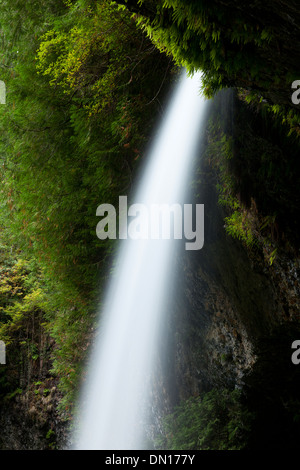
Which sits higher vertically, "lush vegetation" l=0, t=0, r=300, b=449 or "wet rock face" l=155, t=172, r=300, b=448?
"lush vegetation" l=0, t=0, r=300, b=449

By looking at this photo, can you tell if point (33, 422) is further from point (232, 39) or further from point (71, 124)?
point (232, 39)

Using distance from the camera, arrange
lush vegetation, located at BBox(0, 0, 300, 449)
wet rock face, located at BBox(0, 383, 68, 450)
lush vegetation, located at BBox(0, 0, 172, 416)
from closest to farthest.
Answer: lush vegetation, located at BBox(0, 0, 300, 449) < lush vegetation, located at BBox(0, 0, 172, 416) < wet rock face, located at BBox(0, 383, 68, 450)

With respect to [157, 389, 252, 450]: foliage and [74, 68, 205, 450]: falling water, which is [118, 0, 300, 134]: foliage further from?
[157, 389, 252, 450]: foliage

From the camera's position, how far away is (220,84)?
2836mm

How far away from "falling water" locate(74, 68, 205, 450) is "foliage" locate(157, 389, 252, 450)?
5.69 ft

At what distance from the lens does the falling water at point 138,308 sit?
5.80 meters

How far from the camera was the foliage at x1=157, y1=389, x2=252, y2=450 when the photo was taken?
4.95 metres

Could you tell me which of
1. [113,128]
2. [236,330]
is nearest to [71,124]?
[113,128]

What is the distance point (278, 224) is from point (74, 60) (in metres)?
3.39

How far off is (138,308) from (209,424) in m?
2.87

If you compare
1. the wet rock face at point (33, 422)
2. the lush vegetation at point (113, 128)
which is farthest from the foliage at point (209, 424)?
the wet rock face at point (33, 422)

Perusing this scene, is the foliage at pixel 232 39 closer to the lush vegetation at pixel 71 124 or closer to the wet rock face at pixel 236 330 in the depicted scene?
the wet rock face at pixel 236 330

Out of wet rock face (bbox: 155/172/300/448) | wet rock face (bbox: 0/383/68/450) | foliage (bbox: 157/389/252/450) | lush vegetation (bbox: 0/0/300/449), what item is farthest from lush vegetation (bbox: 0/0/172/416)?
wet rock face (bbox: 0/383/68/450)

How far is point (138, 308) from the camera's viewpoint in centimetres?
779
